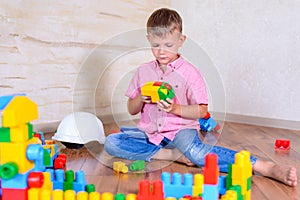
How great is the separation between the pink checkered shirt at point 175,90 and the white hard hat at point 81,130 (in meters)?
0.15

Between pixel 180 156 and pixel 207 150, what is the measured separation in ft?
0.28

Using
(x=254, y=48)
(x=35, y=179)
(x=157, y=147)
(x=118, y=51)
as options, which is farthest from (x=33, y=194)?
(x=254, y=48)

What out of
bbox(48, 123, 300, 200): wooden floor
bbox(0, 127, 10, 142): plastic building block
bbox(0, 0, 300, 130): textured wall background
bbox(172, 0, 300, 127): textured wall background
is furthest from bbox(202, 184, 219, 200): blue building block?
bbox(172, 0, 300, 127): textured wall background

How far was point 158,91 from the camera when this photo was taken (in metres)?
0.98

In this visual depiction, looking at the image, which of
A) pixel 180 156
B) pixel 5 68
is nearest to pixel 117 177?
pixel 180 156

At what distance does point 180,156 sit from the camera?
1.15 meters

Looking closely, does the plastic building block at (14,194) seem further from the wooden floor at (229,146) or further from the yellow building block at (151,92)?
the yellow building block at (151,92)

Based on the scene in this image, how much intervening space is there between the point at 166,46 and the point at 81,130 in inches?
15.1

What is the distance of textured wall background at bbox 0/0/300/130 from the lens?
54.1 inches

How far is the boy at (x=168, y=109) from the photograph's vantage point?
1.08 metres

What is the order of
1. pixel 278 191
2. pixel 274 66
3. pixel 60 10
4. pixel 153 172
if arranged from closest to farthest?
pixel 278 191
pixel 153 172
pixel 60 10
pixel 274 66

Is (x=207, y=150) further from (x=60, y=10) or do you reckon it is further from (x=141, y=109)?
(x=60, y=10)

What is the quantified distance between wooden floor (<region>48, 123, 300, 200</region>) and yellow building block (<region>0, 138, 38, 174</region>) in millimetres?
289

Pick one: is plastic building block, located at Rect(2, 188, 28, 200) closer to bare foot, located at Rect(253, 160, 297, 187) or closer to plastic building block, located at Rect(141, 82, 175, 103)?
plastic building block, located at Rect(141, 82, 175, 103)
